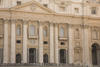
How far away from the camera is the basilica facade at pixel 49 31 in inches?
1832

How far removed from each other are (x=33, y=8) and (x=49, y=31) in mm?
6567

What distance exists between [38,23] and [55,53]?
811cm

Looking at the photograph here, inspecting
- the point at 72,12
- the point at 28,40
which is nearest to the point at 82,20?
the point at 72,12

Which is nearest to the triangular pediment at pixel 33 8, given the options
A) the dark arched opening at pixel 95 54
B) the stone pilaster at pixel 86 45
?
the stone pilaster at pixel 86 45

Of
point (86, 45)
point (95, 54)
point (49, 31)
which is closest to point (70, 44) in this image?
point (86, 45)

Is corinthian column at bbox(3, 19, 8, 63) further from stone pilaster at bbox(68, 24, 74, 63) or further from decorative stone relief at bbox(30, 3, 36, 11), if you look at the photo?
stone pilaster at bbox(68, 24, 74, 63)

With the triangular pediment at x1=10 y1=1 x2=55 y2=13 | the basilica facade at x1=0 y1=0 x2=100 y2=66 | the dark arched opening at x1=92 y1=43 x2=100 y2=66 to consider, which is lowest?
the dark arched opening at x1=92 y1=43 x2=100 y2=66

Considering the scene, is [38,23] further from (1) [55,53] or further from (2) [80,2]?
(2) [80,2]

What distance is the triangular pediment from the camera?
4741cm

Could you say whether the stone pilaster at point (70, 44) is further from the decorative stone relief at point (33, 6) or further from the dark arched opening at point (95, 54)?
the decorative stone relief at point (33, 6)

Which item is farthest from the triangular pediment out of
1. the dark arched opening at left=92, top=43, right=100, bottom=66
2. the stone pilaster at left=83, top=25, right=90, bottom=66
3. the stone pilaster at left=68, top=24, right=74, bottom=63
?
the dark arched opening at left=92, top=43, right=100, bottom=66

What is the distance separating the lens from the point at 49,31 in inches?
1960

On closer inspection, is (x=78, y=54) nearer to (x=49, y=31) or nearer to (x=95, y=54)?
(x=95, y=54)

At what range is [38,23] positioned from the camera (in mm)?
49031
